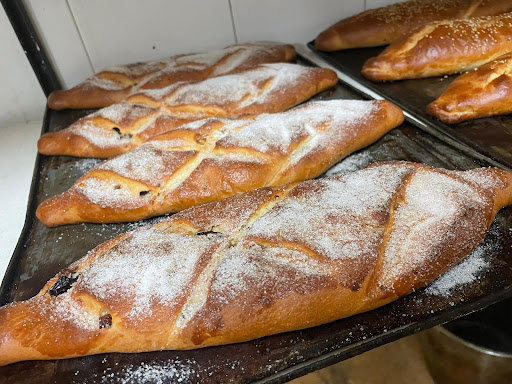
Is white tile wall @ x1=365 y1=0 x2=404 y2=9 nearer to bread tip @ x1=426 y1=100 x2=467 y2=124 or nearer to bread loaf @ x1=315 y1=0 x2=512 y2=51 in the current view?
bread loaf @ x1=315 y1=0 x2=512 y2=51

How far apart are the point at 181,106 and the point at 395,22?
45.3 inches

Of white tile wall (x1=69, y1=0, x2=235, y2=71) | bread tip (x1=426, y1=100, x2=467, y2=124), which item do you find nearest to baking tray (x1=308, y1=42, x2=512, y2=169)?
bread tip (x1=426, y1=100, x2=467, y2=124)

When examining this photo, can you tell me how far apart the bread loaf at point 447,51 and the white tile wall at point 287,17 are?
567 mm

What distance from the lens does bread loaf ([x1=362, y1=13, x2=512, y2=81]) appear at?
177cm

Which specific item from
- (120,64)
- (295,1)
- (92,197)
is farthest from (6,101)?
(295,1)

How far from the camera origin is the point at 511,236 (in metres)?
1.08

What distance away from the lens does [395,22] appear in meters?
2.11

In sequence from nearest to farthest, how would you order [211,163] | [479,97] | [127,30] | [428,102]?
[211,163] → [479,97] → [428,102] → [127,30]

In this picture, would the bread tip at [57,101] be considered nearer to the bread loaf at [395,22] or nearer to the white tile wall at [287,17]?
the white tile wall at [287,17]

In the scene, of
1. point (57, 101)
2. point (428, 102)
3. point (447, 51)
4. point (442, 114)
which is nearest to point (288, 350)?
point (442, 114)

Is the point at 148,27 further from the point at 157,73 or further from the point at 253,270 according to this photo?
the point at 253,270

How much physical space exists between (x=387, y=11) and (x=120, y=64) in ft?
4.38

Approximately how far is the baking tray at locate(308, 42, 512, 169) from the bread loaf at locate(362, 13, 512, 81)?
42 mm

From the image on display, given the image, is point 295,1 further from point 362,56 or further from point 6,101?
point 6,101
